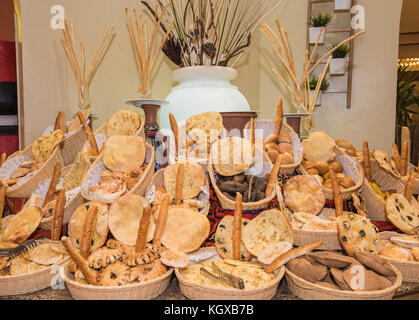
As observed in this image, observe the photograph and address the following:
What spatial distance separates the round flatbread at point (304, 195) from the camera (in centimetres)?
118

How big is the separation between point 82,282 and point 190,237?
13.2 inches

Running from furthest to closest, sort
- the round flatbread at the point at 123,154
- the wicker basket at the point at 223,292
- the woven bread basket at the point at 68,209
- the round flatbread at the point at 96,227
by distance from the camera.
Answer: the round flatbread at the point at 123,154 < the woven bread basket at the point at 68,209 < the round flatbread at the point at 96,227 < the wicker basket at the point at 223,292

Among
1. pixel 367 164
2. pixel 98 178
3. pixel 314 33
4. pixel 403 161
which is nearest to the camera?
pixel 98 178

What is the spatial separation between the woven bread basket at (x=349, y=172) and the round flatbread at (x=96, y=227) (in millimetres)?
841

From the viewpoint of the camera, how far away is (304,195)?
1200 millimetres

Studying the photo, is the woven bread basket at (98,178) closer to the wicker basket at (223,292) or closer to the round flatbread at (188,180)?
the round flatbread at (188,180)

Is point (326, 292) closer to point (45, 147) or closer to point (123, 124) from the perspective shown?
point (123, 124)

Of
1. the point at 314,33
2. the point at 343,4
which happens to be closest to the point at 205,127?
the point at 314,33

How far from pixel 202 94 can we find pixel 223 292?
1223mm

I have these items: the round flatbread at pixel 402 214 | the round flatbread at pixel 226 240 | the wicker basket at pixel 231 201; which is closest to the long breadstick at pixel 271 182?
the wicker basket at pixel 231 201

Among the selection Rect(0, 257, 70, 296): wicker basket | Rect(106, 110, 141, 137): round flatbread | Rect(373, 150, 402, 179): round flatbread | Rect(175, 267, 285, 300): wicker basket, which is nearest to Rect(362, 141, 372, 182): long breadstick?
Rect(373, 150, 402, 179): round flatbread

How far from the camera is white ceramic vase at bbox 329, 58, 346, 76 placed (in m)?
3.04

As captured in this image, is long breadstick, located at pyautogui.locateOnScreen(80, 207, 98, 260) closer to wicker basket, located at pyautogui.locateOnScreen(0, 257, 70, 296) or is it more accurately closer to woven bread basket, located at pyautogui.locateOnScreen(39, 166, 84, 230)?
wicker basket, located at pyautogui.locateOnScreen(0, 257, 70, 296)
